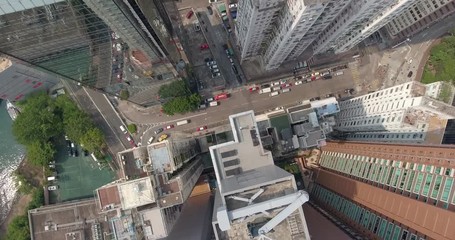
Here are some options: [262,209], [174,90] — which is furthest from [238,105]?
[262,209]

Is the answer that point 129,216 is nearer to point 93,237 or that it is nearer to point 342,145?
point 93,237

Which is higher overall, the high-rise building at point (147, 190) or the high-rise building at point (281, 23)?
the high-rise building at point (281, 23)

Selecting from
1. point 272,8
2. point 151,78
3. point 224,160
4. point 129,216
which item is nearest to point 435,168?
point 224,160

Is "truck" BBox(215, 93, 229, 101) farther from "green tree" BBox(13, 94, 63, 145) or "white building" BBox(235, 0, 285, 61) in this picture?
"green tree" BBox(13, 94, 63, 145)

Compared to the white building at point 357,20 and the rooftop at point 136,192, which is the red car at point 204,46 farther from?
the rooftop at point 136,192


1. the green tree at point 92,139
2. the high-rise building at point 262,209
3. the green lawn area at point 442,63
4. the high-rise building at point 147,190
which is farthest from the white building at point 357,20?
the green tree at point 92,139

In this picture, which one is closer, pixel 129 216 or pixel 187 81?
pixel 129 216
